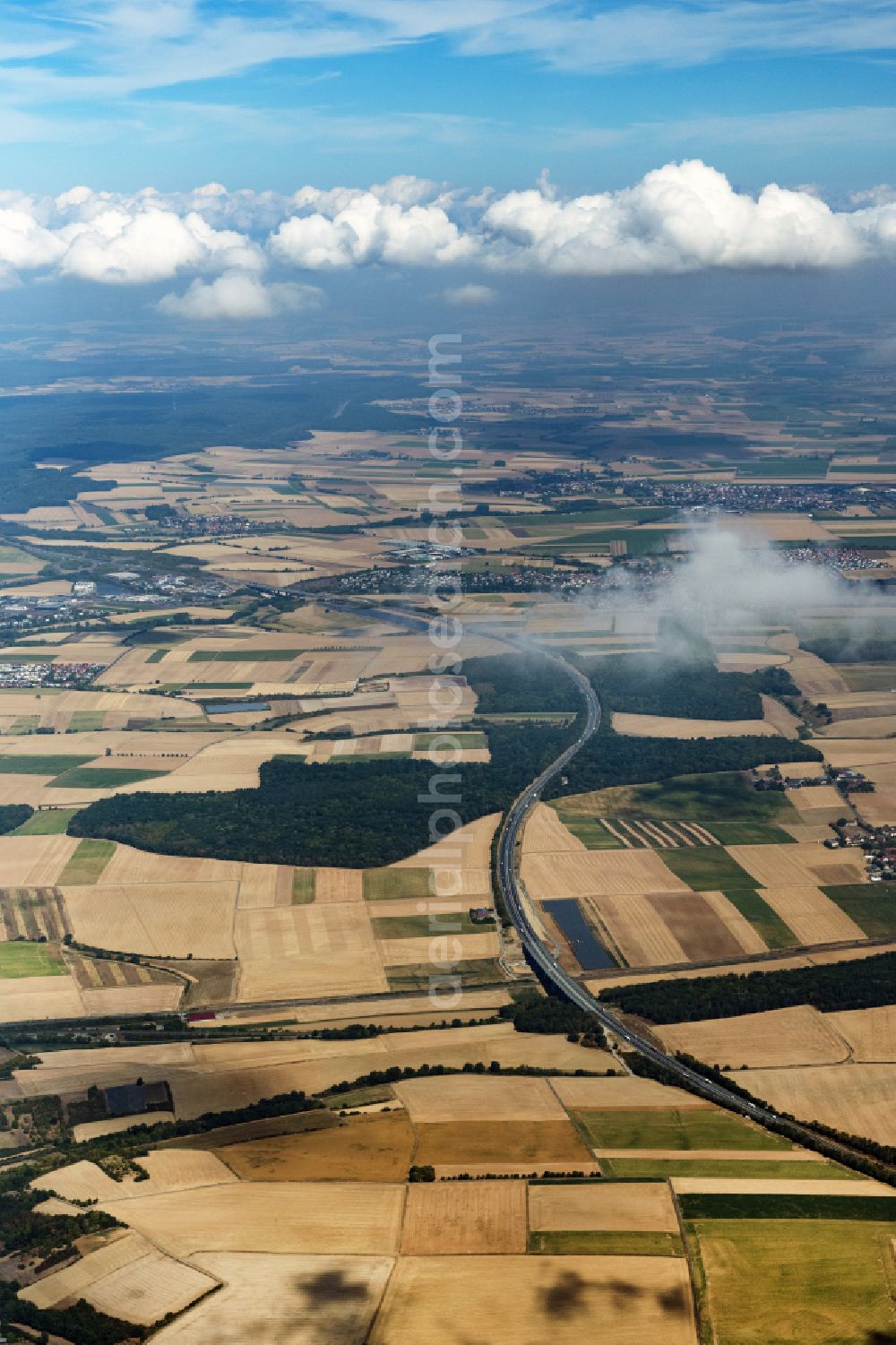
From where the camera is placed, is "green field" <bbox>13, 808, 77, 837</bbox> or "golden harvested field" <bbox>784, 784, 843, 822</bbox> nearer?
"green field" <bbox>13, 808, 77, 837</bbox>

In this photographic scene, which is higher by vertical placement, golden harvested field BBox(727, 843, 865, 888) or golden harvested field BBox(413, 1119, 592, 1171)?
golden harvested field BBox(413, 1119, 592, 1171)

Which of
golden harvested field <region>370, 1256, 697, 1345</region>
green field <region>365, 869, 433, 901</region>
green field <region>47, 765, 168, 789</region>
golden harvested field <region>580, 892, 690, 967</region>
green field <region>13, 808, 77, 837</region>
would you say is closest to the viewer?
golden harvested field <region>370, 1256, 697, 1345</region>

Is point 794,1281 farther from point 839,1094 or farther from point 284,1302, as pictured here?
point 284,1302

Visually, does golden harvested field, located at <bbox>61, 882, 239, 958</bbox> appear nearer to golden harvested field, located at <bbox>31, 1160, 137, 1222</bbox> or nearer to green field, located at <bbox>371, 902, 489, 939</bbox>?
green field, located at <bbox>371, 902, 489, 939</bbox>

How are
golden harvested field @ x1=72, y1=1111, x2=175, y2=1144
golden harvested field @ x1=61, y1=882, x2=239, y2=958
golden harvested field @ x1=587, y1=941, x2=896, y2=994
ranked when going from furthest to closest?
golden harvested field @ x1=61, y1=882, x2=239, y2=958
golden harvested field @ x1=587, y1=941, x2=896, y2=994
golden harvested field @ x1=72, y1=1111, x2=175, y2=1144

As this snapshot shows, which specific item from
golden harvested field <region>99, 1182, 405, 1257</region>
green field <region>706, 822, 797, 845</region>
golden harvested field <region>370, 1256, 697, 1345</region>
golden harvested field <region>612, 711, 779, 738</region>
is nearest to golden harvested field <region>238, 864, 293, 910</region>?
green field <region>706, 822, 797, 845</region>

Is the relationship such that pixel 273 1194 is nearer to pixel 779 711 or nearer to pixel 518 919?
pixel 518 919

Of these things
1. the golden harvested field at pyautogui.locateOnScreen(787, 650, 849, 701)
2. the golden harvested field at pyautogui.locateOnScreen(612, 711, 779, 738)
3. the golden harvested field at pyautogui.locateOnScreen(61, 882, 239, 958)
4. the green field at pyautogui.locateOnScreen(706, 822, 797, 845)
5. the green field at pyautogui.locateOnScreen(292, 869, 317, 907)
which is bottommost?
the golden harvested field at pyautogui.locateOnScreen(787, 650, 849, 701)

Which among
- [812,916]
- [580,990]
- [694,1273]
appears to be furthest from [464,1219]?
[812,916]

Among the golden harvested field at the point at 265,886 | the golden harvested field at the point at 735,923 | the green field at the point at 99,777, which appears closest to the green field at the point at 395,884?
the golden harvested field at the point at 265,886
